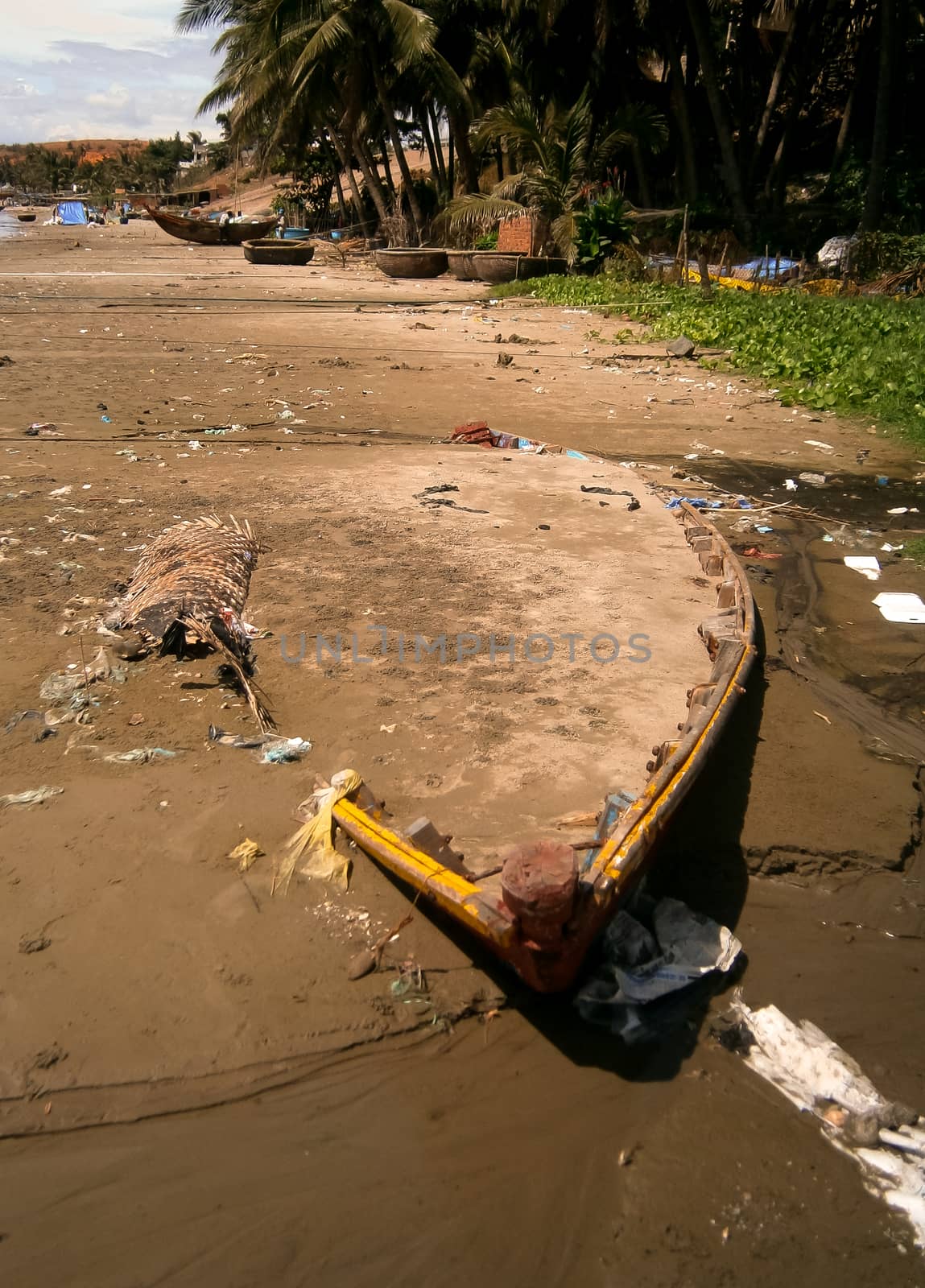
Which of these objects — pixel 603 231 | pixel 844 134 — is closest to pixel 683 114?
pixel 844 134

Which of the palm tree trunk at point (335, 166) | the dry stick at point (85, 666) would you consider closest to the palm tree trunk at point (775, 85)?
the palm tree trunk at point (335, 166)

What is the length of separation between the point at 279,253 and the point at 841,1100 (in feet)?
85.2

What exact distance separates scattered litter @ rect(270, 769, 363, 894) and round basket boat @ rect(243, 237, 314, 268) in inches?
968

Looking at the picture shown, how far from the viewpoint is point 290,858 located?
2.79m

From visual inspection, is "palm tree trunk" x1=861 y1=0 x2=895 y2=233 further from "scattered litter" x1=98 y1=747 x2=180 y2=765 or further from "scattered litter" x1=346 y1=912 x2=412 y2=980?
"scattered litter" x1=346 y1=912 x2=412 y2=980

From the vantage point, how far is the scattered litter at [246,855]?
2.78 metres

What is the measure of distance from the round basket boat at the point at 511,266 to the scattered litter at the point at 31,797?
57.7ft

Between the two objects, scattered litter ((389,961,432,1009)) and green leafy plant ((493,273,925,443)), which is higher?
green leafy plant ((493,273,925,443))

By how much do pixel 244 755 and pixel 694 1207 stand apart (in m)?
2.03

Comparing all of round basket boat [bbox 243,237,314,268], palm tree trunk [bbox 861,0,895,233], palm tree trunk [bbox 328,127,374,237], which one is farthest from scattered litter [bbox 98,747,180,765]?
palm tree trunk [bbox 328,127,374,237]

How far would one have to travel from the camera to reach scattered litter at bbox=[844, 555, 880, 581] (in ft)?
17.2

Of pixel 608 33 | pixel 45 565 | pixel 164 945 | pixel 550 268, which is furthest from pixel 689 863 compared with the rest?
pixel 608 33

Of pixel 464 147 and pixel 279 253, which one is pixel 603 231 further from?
pixel 279 253

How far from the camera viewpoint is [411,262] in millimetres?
21656
